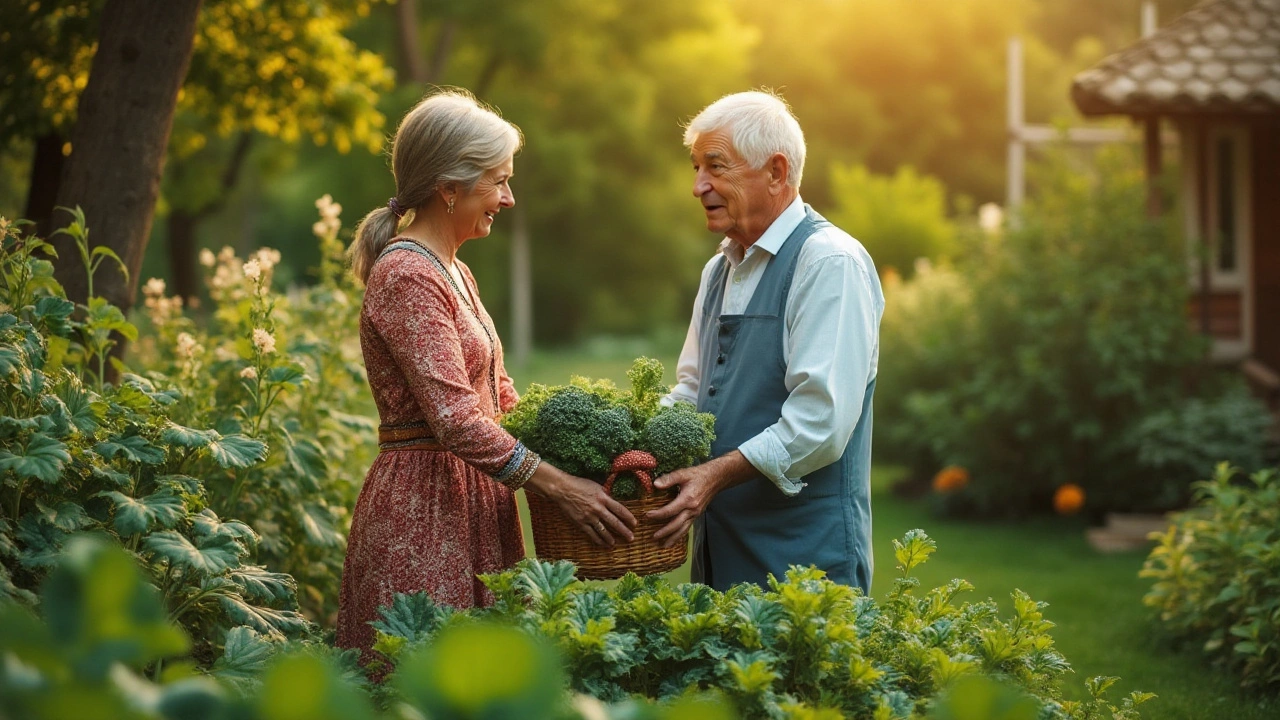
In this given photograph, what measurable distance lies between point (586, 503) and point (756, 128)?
3.76ft

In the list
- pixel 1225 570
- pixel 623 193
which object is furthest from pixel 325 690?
pixel 623 193

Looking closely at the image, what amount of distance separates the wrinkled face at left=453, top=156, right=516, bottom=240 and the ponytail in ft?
0.74

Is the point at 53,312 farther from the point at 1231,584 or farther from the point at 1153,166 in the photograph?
the point at 1153,166

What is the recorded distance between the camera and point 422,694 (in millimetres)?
1224

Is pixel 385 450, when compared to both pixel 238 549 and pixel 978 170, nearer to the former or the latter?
pixel 238 549

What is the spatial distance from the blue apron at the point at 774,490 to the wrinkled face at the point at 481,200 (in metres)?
0.77

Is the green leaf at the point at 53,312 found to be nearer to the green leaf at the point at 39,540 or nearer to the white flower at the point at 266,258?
the green leaf at the point at 39,540

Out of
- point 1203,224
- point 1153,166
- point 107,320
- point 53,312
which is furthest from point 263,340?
point 1203,224

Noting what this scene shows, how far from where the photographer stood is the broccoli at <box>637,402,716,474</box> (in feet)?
9.52

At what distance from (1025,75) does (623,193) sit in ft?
52.4

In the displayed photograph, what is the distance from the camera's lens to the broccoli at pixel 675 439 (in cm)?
290

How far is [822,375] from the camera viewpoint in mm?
3004

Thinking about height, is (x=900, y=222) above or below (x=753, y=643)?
above

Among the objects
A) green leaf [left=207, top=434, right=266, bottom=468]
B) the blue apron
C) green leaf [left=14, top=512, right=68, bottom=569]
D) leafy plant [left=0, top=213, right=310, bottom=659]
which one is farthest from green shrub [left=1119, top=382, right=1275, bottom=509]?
green leaf [left=14, top=512, right=68, bottom=569]
